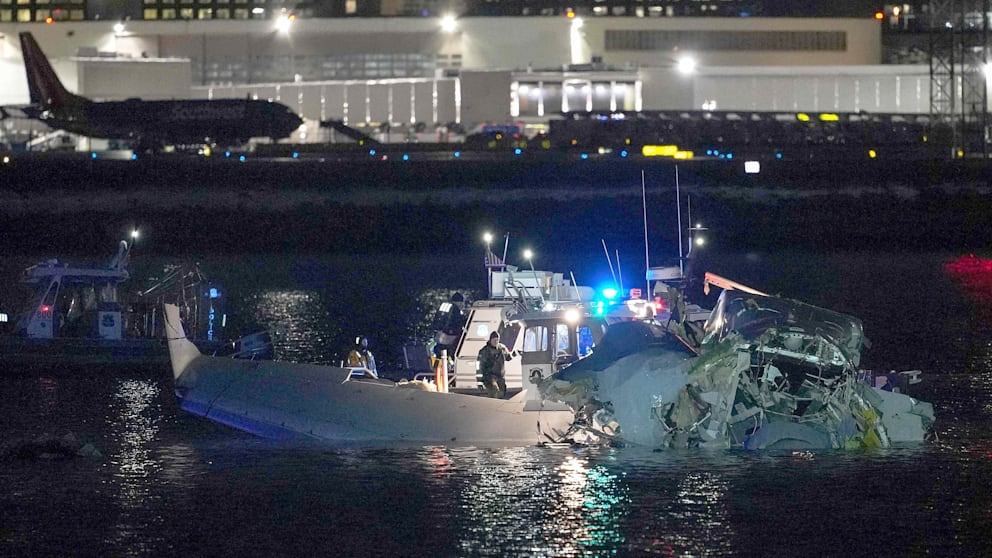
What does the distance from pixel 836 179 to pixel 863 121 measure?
22.7 metres

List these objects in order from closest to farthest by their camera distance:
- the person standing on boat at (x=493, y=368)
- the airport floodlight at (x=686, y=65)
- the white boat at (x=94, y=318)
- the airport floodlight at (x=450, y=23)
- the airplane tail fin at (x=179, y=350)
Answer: the person standing on boat at (x=493, y=368), the airplane tail fin at (x=179, y=350), the white boat at (x=94, y=318), the airport floodlight at (x=686, y=65), the airport floodlight at (x=450, y=23)

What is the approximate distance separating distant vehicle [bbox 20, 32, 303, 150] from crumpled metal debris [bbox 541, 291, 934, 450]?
79656 millimetres

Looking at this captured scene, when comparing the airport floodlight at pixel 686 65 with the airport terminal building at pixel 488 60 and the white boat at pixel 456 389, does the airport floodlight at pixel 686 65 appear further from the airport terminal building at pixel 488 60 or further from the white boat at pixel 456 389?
the white boat at pixel 456 389

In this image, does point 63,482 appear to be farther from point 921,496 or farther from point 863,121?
point 863,121

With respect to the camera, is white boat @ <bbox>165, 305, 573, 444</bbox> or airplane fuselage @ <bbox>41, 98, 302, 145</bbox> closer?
white boat @ <bbox>165, 305, 573, 444</bbox>

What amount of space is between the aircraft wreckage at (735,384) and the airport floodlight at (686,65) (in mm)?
90710

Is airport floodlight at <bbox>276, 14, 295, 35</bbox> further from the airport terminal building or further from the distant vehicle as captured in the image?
the distant vehicle

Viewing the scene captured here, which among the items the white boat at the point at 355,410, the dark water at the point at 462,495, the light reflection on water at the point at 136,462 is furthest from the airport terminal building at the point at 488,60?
the white boat at the point at 355,410

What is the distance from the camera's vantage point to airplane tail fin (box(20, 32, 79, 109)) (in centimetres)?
10662

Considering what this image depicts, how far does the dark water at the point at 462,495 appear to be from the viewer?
24.1 meters

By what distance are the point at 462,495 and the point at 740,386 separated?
491 cm

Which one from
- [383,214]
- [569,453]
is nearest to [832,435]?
[569,453]

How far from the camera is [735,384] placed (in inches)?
1086

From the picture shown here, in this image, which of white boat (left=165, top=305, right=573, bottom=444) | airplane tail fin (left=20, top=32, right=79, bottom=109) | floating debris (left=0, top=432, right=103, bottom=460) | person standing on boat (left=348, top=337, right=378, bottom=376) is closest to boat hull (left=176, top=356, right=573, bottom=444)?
white boat (left=165, top=305, right=573, bottom=444)
